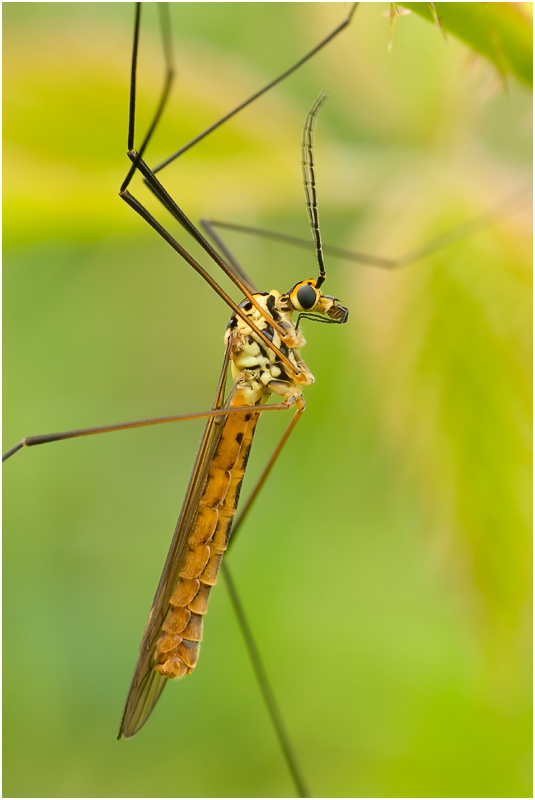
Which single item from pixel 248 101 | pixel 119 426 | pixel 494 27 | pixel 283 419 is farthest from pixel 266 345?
pixel 494 27

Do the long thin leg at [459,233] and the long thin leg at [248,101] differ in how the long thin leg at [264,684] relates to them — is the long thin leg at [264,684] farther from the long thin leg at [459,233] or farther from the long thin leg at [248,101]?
the long thin leg at [248,101]

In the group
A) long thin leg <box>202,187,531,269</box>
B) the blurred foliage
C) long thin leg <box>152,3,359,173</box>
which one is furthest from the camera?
long thin leg <box>152,3,359,173</box>

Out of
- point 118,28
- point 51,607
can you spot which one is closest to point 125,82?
point 118,28

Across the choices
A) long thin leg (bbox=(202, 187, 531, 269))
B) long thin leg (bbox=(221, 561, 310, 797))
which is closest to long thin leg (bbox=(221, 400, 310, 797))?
long thin leg (bbox=(221, 561, 310, 797))

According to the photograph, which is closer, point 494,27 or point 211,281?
point 494,27

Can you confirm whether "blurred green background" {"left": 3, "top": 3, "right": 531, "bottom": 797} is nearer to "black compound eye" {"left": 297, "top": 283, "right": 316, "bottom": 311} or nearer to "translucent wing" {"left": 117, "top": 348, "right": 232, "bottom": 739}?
"black compound eye" {"left": 297, "top": 283, "right": 316, "bottom": 311}

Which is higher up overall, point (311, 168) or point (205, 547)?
point (311, 168)

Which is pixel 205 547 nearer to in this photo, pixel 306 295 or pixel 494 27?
pixel 306 295
